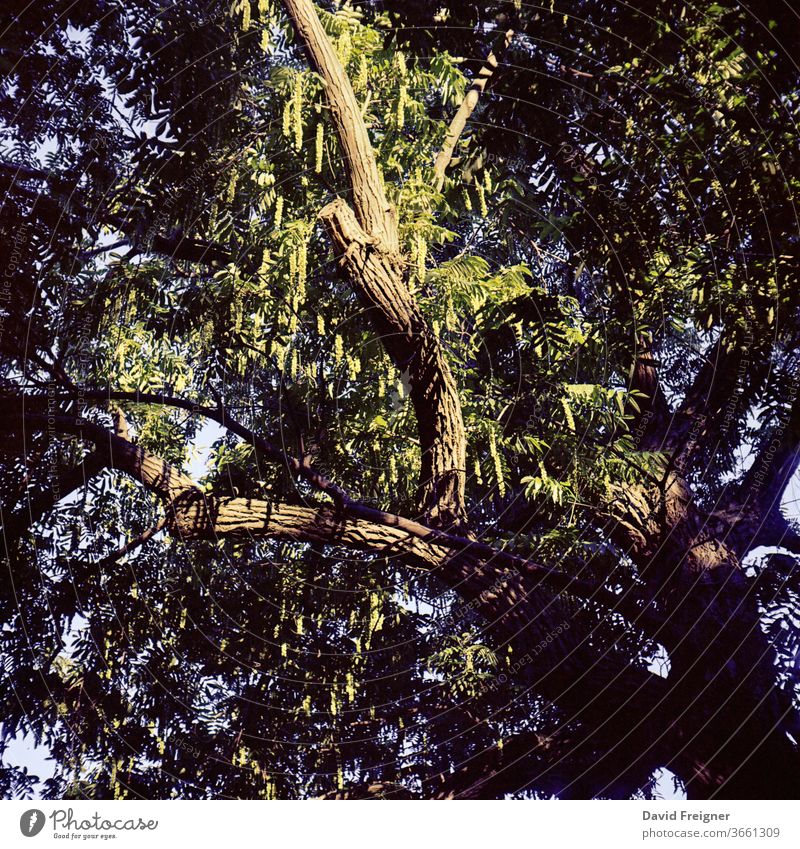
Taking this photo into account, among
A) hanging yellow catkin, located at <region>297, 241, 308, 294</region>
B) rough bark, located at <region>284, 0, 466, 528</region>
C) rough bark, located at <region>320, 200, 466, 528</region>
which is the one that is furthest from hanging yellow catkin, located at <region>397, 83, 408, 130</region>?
rough bark, located at <region>320, 200, 466, 528</region>

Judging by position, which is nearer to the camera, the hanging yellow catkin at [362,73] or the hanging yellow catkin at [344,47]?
the hanging yellow catkin at [362,73]

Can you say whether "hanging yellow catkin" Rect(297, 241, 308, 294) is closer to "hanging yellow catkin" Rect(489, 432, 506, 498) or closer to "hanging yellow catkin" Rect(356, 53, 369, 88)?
"hanging yellow catkin" Rect(356, 53, 369, 88)

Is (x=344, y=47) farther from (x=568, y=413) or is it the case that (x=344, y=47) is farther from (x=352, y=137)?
(x=568, y=413)

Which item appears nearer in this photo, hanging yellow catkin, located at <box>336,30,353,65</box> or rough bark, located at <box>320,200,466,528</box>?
rough bark, located at <box>320,200,466,528</box>

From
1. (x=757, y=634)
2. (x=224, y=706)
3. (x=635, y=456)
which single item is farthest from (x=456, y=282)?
(x=224, y=706)

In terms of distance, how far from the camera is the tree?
Result: 538cm

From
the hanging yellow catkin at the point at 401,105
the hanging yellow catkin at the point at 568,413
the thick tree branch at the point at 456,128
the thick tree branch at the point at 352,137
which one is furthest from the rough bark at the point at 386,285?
the thick tree branch at the point at 456,128

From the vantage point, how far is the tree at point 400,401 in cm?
538

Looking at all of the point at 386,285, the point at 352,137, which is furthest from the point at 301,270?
the point at 352,137

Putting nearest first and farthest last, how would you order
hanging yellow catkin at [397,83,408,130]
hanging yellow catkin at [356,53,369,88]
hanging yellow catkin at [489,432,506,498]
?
1. hanging yellow catkin at [489,432,506,498]
2. hanging yellow catkin at [356,53,369,88]
3. hanging yellow catkin at [397,83,408,130]

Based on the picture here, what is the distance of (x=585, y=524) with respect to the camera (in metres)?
7.12

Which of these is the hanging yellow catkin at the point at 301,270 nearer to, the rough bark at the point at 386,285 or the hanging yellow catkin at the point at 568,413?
the rough bark at the point at 386,285

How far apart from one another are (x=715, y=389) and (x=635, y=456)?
2.71 feet

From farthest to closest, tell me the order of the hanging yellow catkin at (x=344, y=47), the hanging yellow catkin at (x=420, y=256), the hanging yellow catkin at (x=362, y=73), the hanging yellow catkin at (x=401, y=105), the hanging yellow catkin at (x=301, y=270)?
1. the hanging yellow catkin at (x=344, y=47)
2. the hanging yellow catkin at (x=401, y=105)
3. the hanging yellow catkin at (x=362, y=73)
4. the hanging yellow catkin at (x=301, y=270)
5. the hanging yellow catkin at (x=420, y=256)
